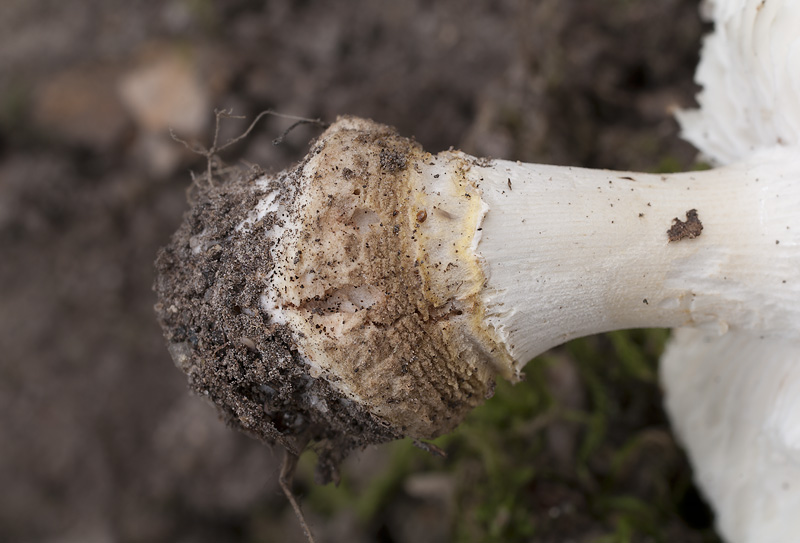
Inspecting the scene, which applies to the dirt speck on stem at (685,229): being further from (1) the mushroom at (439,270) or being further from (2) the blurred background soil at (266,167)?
(2) the blurred background soil at (266,167)

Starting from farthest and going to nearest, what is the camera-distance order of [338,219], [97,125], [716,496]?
[97,125] → [716,496] → [338,219]

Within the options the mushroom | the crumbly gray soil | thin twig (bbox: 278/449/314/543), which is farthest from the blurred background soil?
the crumbly gray soil

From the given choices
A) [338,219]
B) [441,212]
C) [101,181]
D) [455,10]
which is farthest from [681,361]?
[101,181]

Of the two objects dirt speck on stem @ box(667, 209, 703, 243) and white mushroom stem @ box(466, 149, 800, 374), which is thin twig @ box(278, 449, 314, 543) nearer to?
white mushroom stem @ box(466, 149, 800, 374)

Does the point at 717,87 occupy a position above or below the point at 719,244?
above

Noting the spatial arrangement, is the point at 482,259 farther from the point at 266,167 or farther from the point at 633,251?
the point at 266,167

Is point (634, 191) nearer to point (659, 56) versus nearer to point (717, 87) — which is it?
point (717, 87)
